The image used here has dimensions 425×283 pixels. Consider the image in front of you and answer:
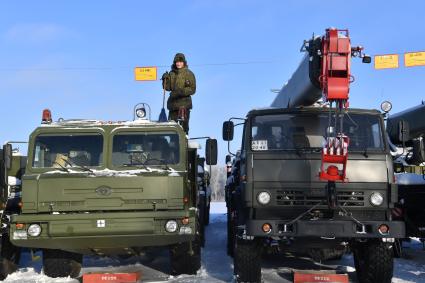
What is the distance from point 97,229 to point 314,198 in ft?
9.20

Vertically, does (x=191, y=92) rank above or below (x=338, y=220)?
above

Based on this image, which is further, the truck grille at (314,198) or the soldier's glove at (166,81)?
the soldier's glove at (166,81)

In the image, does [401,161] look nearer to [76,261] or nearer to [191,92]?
[191,92]

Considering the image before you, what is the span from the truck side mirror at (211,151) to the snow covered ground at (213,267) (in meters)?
1.72

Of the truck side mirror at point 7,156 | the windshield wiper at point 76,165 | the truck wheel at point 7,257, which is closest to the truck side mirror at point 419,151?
the windshield wiper at point 76,165

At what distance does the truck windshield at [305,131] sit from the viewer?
23.3ft

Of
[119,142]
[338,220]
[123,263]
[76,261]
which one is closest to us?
[338,220]

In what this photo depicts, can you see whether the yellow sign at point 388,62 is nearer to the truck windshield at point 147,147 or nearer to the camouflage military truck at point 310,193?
the camouflage military truck at point 310,193

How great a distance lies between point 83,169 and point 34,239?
111 centimetres

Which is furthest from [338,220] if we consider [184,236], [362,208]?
[184,236]

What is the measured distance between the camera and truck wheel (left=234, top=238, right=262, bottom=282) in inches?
278

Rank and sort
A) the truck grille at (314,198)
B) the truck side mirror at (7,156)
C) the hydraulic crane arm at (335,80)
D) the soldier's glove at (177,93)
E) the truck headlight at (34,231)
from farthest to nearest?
the soldier's glove at (177,93) → the truck side mirror at (7,156) → the truck headlight at (34,231) → the truck grille at (314,198) → the hydraulic crane arm at (335,80)

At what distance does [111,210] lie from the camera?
23.4 feet

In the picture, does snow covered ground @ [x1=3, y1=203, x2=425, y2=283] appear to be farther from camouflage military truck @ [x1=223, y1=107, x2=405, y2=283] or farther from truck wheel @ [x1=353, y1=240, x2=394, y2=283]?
camouflage military truck @ [x1=223, y1=107, x2=405, y2=283]
